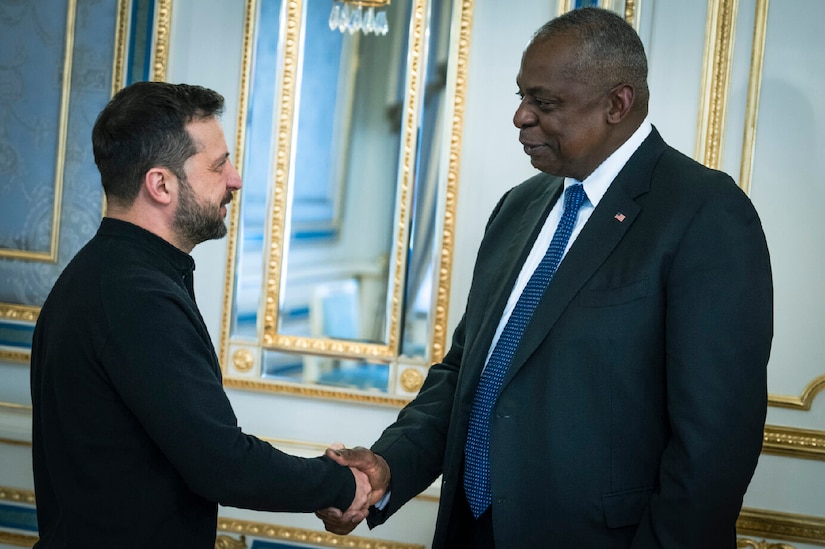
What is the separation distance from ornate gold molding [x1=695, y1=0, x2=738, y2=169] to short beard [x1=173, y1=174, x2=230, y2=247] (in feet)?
4.92

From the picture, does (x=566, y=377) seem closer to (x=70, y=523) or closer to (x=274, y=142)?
(x=70, y=523)

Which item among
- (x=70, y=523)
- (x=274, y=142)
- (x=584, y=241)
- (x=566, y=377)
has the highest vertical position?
(x=274, y=142)

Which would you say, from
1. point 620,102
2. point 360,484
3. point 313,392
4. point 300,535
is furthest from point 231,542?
point 620,102

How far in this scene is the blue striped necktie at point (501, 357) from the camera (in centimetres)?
183

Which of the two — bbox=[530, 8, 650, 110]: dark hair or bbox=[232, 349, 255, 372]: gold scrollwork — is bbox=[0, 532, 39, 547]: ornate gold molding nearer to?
bbox=[232, 349, 255, 372]: gold scrollwork

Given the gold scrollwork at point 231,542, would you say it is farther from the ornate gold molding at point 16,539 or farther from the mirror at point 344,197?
the ornate gold molding at point 16,539

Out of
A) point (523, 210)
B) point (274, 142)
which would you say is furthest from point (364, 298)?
point (523, 210)

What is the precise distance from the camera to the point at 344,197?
9.78 ft

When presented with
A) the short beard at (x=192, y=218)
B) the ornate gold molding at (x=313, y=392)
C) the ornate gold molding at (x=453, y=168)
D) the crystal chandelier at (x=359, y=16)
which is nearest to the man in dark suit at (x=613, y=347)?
the short beard at (x=192, y=218)

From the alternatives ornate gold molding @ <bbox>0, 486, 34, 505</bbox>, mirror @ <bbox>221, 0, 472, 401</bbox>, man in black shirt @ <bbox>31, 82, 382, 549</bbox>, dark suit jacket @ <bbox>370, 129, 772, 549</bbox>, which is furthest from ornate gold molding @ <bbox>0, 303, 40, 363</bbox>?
dark suit jacket @ <bbox>370, 129, 772, 549</bbox>

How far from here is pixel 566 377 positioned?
1.70 meters

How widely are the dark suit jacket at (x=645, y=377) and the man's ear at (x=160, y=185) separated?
70 cm

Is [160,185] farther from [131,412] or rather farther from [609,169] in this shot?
[609,169]

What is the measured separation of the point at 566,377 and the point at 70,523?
2.89 ft
